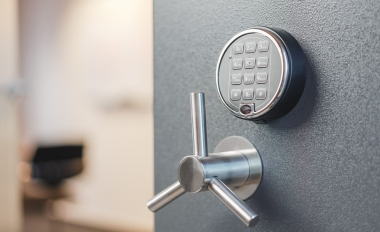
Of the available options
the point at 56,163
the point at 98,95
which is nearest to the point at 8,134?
the point at 56,163

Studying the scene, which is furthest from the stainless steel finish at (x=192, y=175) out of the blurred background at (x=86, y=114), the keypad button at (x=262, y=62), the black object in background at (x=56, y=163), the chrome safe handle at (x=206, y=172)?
the black object in background at (x=56, y=163)

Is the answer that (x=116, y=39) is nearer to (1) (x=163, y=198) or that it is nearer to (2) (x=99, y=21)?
(2) (x=99, y=21)

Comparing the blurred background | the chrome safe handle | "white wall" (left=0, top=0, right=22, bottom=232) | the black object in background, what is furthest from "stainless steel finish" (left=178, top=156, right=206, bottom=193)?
the black object in background

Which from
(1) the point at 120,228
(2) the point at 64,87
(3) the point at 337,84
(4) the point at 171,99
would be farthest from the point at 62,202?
(3) the point at 337,84

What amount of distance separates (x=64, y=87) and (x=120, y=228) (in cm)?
120

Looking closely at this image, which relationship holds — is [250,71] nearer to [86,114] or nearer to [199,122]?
[199,122]

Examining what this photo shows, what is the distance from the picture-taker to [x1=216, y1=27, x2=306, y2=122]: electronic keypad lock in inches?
12.9

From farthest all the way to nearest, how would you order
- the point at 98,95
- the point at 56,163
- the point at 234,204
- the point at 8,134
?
the point at 98,95, the point at 56,163, the point at 8,134, the point at 234,204

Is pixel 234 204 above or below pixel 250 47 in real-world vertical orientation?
below

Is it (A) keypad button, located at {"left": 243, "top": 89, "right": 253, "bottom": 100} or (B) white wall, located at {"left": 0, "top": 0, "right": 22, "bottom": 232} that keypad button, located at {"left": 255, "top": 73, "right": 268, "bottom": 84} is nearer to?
(A) keypad button, located at {"left": 243, "top": 89, "right": 253, "bottom": 100}

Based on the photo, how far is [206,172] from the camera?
314 millimetres

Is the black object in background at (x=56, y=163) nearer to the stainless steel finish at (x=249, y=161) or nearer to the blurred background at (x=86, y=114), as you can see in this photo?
the blurred background at (x=86, y=114)

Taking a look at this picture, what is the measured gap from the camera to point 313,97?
0.34 metres

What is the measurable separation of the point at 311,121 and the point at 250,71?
0.07 meters
